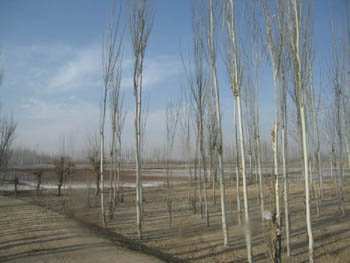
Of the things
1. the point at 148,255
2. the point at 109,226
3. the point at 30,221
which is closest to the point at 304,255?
the point at 148,255

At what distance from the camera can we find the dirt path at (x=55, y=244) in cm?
448

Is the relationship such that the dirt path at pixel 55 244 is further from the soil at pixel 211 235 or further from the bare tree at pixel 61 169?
the bare tree at pixel 61 169

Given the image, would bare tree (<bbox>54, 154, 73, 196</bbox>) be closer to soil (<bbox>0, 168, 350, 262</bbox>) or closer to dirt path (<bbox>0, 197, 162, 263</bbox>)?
soil (<bbox>0, 168, 350, 262</bbox>)

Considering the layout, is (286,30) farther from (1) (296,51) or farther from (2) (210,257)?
(2) (210,257)

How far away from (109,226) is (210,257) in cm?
411

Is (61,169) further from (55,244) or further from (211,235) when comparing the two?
(211,235)

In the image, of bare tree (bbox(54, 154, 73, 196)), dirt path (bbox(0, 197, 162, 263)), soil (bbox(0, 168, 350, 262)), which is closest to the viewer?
dirt path (bbox(0, 197, 162, 263))

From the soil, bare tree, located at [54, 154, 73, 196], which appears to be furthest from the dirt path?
bare tree, located at [54, 154, 73, 196]

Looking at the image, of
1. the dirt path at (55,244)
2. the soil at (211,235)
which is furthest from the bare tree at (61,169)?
the dirt path at (55,244)

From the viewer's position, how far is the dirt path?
448 cm

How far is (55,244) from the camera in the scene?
17.2 ft

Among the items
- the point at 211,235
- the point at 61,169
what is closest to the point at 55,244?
the point at 211,235

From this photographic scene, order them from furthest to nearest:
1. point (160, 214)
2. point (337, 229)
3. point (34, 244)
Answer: point (160, 214)
point (337, 229)
point (34, 244)

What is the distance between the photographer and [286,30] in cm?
454
